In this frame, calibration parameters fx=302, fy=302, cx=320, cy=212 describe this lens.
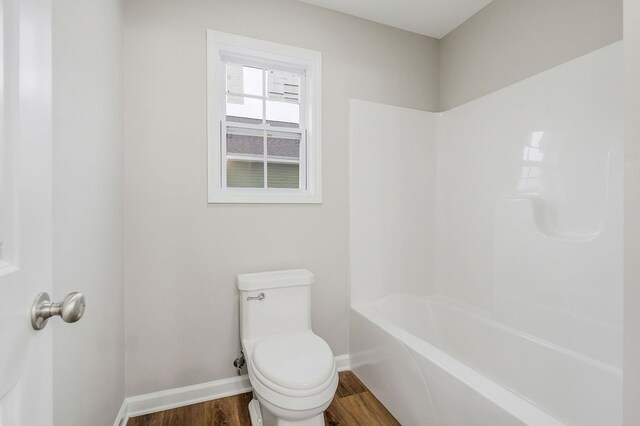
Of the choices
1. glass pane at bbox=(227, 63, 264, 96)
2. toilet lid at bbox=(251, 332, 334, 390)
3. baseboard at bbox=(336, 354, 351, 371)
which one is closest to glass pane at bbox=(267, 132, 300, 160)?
glass pane at bbox=(227, 63, 264, 96)

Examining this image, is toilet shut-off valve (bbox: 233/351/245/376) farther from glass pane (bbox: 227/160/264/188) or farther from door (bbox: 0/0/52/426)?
door (bbox: 0/0/52/426)

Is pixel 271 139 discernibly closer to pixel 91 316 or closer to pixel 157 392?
pixel 91 316

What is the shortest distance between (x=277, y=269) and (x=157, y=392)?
36.8 inches

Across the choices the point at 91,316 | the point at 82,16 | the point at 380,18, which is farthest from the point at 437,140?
the point at 91,316

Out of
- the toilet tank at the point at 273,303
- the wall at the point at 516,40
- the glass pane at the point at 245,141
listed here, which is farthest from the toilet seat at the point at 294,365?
the wall at the point at 516,40

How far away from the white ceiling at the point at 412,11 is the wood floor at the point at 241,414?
8.16 ft

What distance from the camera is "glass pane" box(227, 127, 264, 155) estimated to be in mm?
1938

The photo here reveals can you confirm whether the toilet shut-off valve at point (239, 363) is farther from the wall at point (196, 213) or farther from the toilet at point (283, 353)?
the toilet at point (283, 353)

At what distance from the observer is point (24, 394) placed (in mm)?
498

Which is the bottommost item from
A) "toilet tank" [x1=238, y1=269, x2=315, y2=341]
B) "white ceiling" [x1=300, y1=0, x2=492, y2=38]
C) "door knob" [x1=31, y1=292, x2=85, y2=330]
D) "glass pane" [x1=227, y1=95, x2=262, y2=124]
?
"toilet tank" [x1=238, y1=269, x2=315, y2=341]

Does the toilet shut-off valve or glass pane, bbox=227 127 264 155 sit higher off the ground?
glass pane, bbox=227 127 264 155

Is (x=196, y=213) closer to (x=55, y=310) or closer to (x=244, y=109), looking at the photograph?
(x=244, y=109)

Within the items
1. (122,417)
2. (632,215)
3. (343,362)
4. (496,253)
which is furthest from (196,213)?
(496,253)

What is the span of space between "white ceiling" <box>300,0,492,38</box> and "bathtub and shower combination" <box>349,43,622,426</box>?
2.01ft
